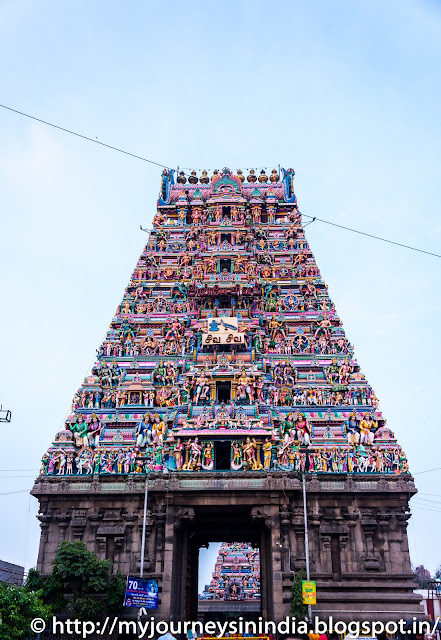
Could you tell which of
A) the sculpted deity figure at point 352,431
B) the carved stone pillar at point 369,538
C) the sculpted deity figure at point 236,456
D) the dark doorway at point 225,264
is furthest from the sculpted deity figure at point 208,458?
the dark doorway at point 225,264

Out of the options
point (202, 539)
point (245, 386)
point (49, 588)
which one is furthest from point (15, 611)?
point (202, 539)

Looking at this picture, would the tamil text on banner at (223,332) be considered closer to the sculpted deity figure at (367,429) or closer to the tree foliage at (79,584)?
the sculpted deity figure at (367,429)

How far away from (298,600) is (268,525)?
4.17m

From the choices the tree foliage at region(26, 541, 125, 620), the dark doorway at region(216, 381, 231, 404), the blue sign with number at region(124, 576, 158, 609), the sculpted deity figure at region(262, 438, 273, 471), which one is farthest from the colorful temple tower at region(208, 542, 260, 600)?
the blue sign with number at region(124, 576, 158, 609)

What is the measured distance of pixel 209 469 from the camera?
1400 inches

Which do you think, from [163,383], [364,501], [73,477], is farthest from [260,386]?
[73,477]

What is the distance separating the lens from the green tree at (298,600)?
3088 centimetres

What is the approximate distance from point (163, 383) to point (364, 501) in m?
14.7

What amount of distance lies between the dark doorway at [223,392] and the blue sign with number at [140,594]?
1240 centimetres

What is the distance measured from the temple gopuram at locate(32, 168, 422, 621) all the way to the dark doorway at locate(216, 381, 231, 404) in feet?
0.61

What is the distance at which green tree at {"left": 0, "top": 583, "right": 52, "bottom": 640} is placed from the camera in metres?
24.8

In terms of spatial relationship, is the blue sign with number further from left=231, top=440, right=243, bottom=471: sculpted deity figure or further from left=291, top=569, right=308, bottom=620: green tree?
left=231, top=440, right=243, bottom=471: sculpted deity figure

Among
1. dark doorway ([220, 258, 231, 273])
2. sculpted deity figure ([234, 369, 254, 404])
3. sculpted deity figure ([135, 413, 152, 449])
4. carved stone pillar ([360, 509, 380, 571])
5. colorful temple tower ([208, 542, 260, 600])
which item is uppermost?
dark doorway ([220, 258, 231, 273])

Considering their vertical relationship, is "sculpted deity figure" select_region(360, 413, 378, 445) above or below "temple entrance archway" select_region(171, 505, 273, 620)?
above
